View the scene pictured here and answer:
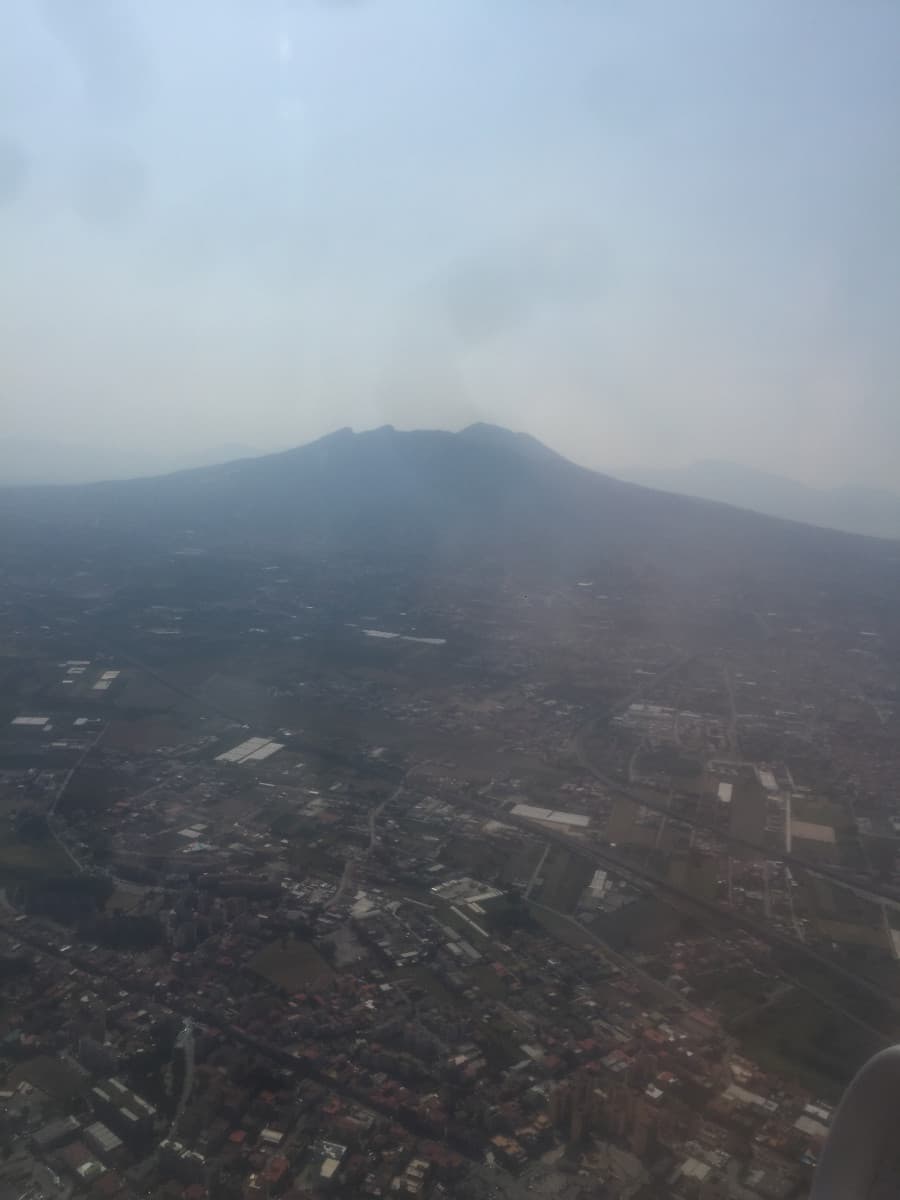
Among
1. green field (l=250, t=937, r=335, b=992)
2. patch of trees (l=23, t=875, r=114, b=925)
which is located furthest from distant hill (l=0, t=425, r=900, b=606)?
green field (l=250, t=937, r=335, b=992)

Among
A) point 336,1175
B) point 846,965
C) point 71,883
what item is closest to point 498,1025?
point 336,1175

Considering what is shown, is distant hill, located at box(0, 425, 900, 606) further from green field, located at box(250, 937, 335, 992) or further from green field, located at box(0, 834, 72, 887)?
green field, located at box(250, 937, 335, 992)

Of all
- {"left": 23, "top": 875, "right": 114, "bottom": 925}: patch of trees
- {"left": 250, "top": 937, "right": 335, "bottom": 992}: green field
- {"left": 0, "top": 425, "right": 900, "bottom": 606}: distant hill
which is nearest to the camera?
{"left": 250, "top": 937, "right": 335, "bottom": 992}: green field

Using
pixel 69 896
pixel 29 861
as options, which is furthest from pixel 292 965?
pixel 29 861

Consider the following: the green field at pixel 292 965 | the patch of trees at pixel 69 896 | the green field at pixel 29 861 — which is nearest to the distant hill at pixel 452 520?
the green field at pixel 29 861

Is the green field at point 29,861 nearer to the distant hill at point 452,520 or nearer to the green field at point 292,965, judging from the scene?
the green field at point 292,965
